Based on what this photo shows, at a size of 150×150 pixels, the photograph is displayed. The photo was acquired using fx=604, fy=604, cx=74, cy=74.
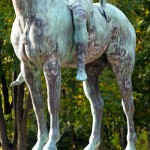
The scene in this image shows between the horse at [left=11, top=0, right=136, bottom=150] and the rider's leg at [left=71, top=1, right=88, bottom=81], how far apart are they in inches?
3.0

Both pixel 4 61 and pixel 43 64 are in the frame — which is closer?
pixel 43 64

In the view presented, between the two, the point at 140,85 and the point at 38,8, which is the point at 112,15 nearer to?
the point at 38,8

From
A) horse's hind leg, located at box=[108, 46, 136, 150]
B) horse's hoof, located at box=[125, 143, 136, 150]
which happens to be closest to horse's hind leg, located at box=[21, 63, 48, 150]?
horse's hind leg, located at box=[108, 46, 136, 150]

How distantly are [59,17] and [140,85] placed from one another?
49.7ft

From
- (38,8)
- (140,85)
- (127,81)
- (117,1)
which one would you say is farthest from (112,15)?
(140,85)

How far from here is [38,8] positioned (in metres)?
6.85

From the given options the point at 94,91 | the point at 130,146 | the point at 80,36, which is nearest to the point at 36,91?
the point at 80,36

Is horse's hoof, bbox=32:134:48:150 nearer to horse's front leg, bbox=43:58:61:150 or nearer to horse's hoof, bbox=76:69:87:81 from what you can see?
horse's front leg, bbox=43:58:61:150

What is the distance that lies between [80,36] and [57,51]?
405 millimetres

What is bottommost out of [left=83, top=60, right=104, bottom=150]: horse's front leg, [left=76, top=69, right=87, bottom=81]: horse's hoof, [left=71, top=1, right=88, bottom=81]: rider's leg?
[left=83, top=60, right=104, bottom=150]: horse's front leg

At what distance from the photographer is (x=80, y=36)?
7.15 meters

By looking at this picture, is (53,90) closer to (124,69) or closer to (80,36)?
(80,36)

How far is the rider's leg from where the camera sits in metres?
7.14

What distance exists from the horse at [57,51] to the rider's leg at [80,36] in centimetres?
8
